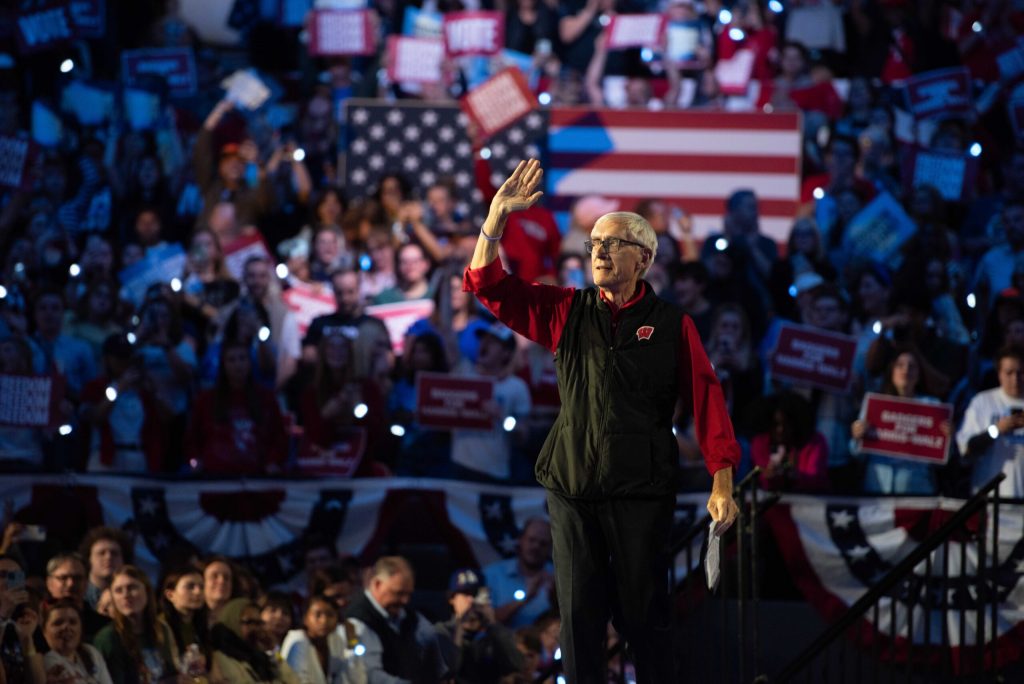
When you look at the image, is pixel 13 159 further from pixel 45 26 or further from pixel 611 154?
pixel 611 154

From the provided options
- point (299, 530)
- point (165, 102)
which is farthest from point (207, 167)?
point (299, 530)

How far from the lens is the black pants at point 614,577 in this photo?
19.9 ft

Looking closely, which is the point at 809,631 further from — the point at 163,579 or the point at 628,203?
the point at 628,203

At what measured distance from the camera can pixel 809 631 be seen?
33.7ft

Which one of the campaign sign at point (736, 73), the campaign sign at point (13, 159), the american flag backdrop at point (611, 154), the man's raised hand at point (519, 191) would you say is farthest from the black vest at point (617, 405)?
the campaign sign at point (736, 73)

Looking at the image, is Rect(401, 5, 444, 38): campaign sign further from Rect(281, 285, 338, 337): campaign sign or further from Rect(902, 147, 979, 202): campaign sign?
Rect(902, 147, 979, 202): campaign sign

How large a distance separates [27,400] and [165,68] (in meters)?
5.29

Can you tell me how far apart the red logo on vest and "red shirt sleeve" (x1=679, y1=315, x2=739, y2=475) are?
0.36 ft

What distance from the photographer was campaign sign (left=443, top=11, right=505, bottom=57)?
15.8 m

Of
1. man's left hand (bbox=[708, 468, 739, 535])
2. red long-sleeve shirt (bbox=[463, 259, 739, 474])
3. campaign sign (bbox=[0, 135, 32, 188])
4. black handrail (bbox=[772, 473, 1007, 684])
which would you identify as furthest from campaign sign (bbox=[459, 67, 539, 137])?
man's left hand (bbox=[708, 468, 739, 535])

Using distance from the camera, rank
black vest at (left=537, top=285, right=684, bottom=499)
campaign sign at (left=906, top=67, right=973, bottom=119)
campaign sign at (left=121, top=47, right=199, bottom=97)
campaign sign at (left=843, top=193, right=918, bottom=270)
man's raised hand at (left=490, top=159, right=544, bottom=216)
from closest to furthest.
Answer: man's raised hand at (left=490, top=159, right=544, bottom=216) < black vest at (left=537, top=285, right=684, bottom=499) < campaign sign at (left=843, top=193, right=918, bottom=270) < campaign sign at (left=906, top=67, right=973, bottom=119) < campaign sign at (left=121, top=47, right=199, bottom=97)

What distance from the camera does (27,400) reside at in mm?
10758

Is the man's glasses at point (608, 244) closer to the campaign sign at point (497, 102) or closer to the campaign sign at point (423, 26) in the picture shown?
the campaign sign at point (497, 102)

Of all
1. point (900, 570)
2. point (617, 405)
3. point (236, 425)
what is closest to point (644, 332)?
point (617, 405)
